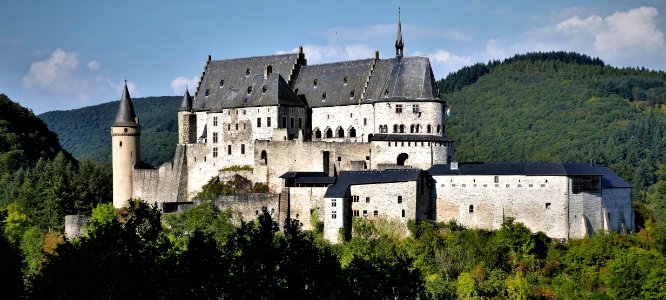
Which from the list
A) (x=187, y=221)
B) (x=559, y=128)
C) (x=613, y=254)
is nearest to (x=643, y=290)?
(x=613, y=254)

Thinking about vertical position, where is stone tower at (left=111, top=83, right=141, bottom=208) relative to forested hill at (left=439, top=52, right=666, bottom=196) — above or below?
below

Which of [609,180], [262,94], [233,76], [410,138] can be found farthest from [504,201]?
[233,76]

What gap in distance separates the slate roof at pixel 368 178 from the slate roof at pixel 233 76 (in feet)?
48.4

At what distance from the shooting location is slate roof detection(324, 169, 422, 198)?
6012cm

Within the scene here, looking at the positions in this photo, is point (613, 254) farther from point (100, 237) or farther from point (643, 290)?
point (100, 237)

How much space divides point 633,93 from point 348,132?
320 feet

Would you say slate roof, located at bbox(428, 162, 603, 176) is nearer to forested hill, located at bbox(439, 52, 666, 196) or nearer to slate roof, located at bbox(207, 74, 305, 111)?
slate roof, located at bbox(207, 74, 305, 111)

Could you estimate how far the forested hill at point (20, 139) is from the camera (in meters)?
101

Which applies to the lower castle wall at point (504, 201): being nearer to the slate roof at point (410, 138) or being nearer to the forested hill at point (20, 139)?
the slate roof at point (410, 138)

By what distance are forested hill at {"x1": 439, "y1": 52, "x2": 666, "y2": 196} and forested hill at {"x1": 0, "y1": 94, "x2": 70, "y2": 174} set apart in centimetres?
4393

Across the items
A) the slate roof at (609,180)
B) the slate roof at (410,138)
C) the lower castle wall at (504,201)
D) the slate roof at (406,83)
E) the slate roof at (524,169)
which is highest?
the slate roof at (406,83)

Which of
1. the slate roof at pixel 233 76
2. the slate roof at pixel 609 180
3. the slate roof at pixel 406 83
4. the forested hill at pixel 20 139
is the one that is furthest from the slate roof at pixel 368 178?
the forested hill at pixel 20 139

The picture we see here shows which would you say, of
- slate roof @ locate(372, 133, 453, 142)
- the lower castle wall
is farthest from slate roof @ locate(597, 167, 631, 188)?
slate roof @ locate(372, 133, 453, 142)

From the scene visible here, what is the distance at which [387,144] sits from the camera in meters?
66.4
